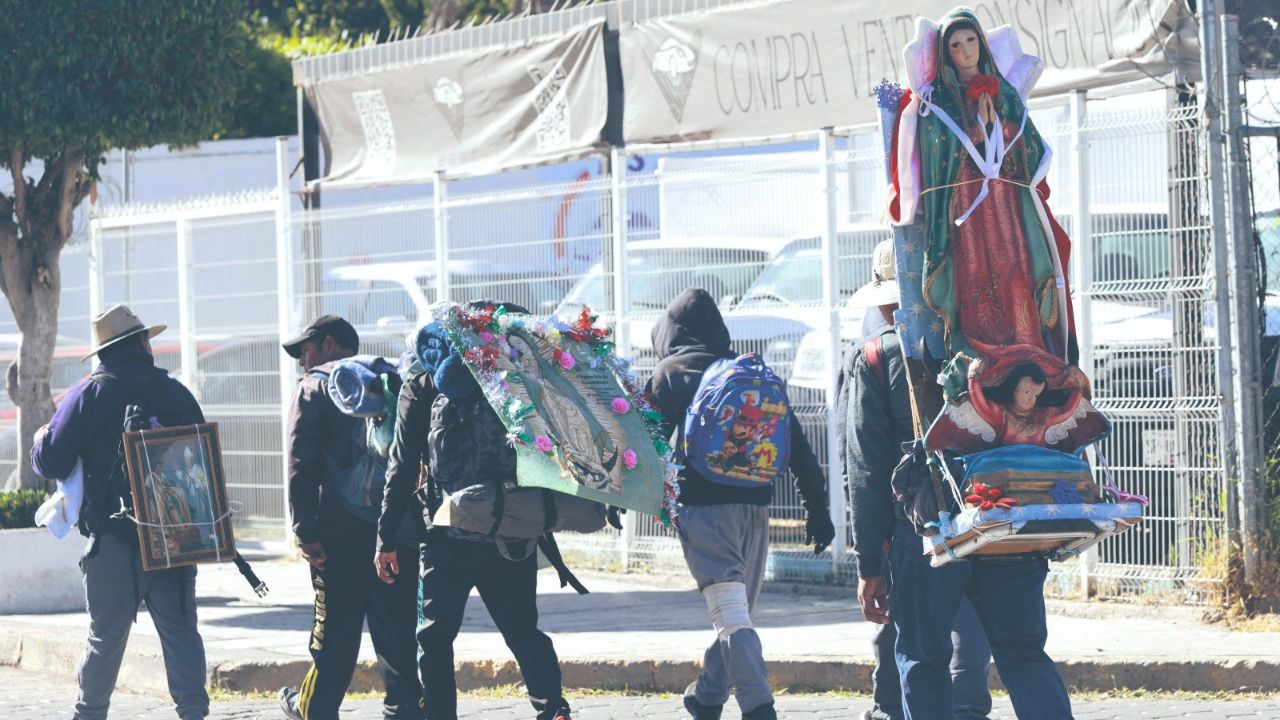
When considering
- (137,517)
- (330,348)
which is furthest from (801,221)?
(137,517)

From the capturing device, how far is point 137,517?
709 cm

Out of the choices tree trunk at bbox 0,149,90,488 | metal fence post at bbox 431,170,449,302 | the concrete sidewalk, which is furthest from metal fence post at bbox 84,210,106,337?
the concrete sidewalk

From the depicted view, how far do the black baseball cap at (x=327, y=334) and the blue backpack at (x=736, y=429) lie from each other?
1.44 meters

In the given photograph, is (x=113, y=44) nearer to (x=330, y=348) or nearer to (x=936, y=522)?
(x=330, y=348)

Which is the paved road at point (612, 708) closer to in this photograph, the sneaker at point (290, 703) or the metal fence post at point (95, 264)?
the sneaker at point (290, 703)

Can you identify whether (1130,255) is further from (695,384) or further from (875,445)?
(875,445)

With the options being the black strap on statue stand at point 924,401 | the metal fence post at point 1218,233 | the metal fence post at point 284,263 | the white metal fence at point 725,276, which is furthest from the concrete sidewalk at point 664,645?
the black strap on statue stand at point 924,401

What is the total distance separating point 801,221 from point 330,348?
411 centimetres

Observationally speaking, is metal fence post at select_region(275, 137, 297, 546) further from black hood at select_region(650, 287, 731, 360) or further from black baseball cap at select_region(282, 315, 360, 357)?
black hood at select_region(650, 287, 731, 360)

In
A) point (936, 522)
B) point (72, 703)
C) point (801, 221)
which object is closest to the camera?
point (936, 522)

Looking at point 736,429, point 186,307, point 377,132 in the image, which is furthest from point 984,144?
point 186,307

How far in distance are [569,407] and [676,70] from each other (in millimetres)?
5930

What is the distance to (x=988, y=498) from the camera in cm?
501

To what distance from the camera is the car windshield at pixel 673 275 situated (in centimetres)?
1094
